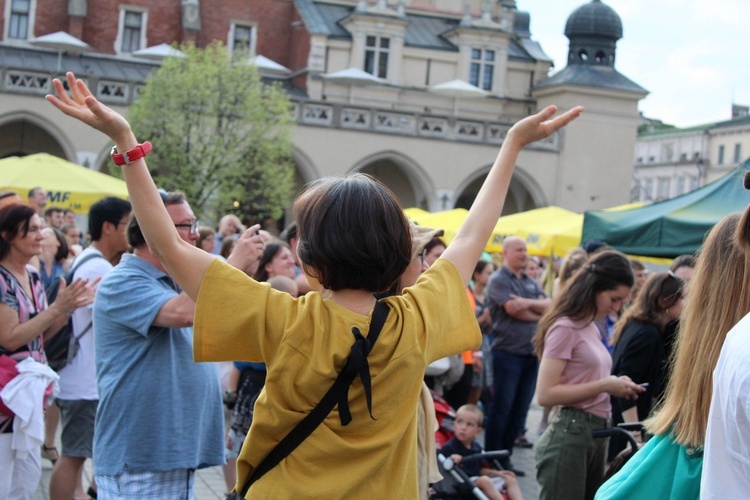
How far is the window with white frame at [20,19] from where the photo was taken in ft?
132

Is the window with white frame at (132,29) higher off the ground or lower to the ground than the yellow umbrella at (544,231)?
higher

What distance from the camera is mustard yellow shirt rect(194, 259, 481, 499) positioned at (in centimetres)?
225

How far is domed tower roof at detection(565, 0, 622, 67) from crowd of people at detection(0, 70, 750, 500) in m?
40.4

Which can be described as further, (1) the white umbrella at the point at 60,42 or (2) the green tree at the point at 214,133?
(1) the white umbrella at the point at 60,42

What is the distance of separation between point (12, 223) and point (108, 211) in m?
0.80

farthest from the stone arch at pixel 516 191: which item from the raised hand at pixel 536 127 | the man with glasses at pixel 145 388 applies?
the raised hand at pixel 536 127

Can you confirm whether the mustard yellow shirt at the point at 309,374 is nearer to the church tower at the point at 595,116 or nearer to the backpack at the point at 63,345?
the backpack at the point at 63,345

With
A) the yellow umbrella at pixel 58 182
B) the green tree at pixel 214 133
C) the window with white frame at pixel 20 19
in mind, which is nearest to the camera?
the yellow umbrella at pixel 58 182

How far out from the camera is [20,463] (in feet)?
15.3

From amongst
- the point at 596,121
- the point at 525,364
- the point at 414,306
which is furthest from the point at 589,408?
the point at 596,121

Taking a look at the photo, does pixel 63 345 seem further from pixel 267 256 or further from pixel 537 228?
pixel 537 228

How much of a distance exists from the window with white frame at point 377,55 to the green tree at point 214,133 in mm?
10425

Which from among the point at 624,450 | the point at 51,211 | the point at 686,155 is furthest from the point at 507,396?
the point at 686,155

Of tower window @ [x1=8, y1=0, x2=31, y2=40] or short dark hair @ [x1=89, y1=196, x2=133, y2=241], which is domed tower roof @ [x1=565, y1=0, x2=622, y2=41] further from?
short dark hair @ [x1=89, y1=196, x2=133, y2=241]
